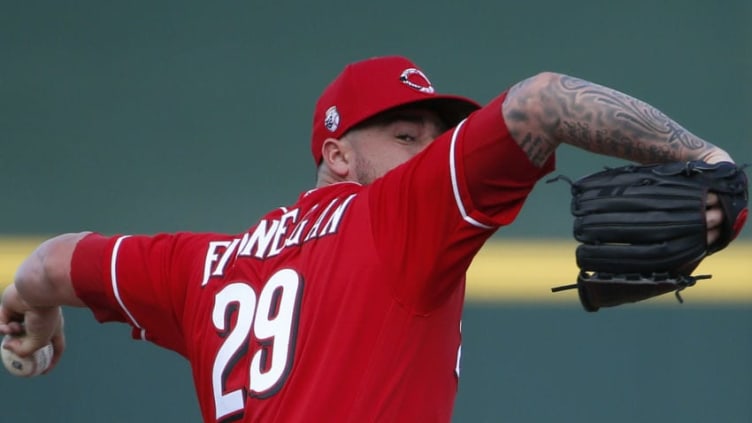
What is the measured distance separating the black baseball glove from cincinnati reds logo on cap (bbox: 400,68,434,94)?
56 centimetres

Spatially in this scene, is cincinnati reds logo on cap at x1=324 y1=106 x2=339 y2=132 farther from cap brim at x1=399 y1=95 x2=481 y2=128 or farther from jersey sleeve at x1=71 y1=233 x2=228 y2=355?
jersey sleeve at x1=71 y1=233 x2=228 y2=355

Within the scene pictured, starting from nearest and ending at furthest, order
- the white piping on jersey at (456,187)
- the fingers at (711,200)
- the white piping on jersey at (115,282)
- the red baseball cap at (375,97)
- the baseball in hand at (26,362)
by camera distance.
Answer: the fingers at (711,200), the white piping on jersey at (456,187), the red baseball cap at (375,97), the white piping on jersey at (115,282), the baseball in hand at (26,362)

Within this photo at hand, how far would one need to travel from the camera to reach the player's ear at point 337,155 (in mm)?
2377

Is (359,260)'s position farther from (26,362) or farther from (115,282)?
(26,362)

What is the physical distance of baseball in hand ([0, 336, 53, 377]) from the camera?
2646mm

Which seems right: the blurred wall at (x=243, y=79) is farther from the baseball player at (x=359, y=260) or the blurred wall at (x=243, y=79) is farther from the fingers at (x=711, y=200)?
the fingers at (x=711, y=200)

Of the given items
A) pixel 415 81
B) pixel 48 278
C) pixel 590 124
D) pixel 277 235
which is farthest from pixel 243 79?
pixel 590 124

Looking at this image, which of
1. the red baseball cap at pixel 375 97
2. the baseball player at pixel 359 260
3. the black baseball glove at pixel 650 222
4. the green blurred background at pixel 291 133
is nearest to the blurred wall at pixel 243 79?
the green blurred background at pixel 291 133

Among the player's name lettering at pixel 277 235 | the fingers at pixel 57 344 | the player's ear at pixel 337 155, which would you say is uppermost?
the player's ear at pixel 337 155

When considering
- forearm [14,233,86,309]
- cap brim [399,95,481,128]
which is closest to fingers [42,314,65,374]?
forearm [14,233,86,309]

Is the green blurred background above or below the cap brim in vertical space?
below

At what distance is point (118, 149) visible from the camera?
3854 millimetres

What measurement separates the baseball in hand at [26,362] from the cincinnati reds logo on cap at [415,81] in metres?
0.97

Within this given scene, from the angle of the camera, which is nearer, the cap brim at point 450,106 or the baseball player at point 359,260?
the baseball player at point 359,260
